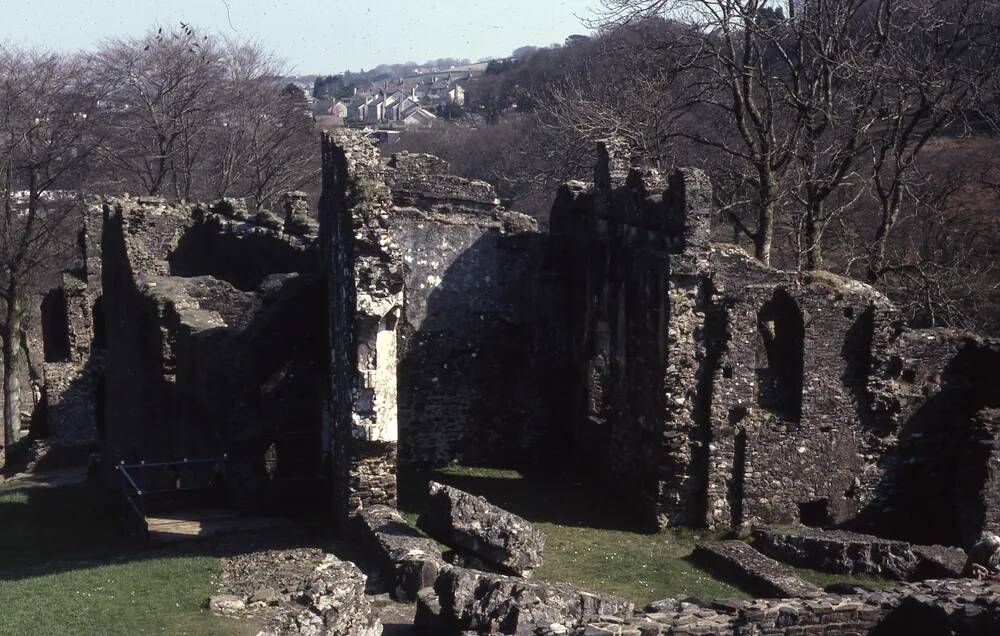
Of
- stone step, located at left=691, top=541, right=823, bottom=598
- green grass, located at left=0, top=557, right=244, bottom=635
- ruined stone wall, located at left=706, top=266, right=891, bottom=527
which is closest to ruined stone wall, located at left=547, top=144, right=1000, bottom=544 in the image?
ruined stone wall, located at left=706, top=266, right=891, bottom=527

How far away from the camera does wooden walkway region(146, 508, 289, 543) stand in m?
16.4

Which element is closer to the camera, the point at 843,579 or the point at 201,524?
the point at 843,579

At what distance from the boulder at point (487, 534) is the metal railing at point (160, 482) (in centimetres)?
439

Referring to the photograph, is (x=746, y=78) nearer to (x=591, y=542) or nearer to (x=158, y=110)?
(x=591, y=542)

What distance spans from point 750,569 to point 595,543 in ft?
7.81

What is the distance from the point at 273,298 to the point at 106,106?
24.9 meters

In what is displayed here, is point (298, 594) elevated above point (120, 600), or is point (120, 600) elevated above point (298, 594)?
point (298, 594)

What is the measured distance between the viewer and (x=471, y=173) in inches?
2012

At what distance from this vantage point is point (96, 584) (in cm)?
1398

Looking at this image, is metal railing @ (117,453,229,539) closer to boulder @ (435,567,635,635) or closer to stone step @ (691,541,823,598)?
boulder @ (435,567,635,635)

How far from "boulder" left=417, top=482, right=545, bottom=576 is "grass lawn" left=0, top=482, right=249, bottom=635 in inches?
110

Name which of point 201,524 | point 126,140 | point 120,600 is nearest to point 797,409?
point 201,524

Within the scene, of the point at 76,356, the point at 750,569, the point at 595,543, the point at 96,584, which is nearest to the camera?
the point at 96,584

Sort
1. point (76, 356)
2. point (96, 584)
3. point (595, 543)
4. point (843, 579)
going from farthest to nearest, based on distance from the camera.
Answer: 1. point (76, 356)
2. point (595, 543)
3. point (843, 579)
4. point (96, 584)
